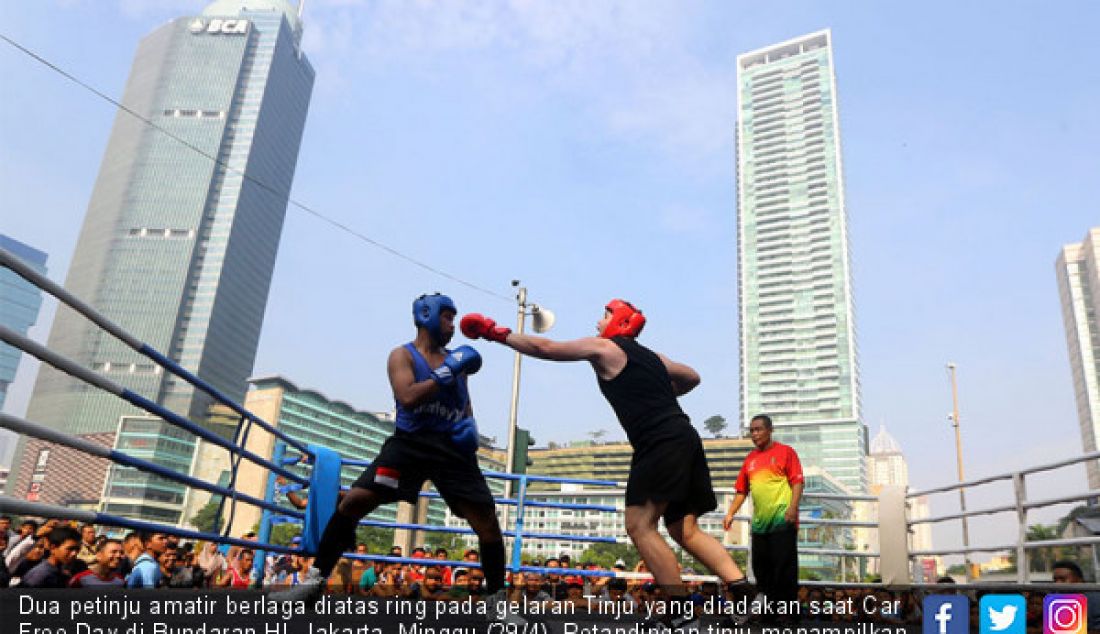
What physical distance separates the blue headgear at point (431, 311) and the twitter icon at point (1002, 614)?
9.00 ft

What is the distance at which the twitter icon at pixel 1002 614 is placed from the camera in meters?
2.61

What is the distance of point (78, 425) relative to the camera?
126 meters

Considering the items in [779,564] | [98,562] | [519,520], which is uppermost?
[519,520]

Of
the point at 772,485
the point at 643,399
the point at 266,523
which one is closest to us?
the point at 643,399

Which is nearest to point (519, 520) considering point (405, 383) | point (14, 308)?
point (405, 383)

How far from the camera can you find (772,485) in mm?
4824

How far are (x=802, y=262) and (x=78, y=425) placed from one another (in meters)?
144

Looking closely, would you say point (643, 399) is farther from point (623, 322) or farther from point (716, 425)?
point (716, 425)

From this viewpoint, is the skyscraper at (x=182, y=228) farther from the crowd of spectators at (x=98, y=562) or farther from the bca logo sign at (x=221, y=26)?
the crowd of spectators at (x=98, y=562)

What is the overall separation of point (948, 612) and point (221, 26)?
610ft

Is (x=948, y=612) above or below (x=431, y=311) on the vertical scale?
below

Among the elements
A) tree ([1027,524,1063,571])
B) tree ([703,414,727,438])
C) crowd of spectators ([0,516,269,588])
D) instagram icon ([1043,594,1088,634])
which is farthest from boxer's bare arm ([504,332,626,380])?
tree ([703,414,727,438])

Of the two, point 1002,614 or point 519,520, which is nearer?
point 1002,614

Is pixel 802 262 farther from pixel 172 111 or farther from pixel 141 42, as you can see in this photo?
pixel 141 42
